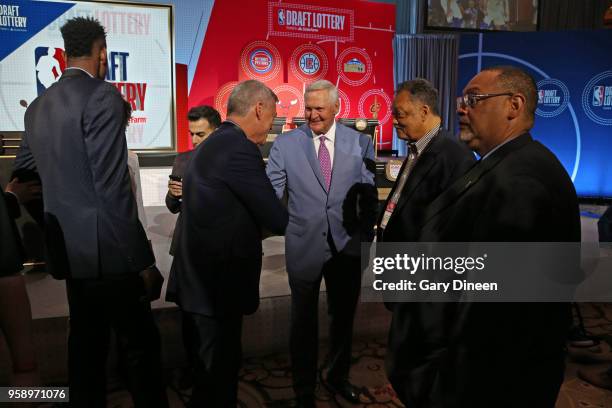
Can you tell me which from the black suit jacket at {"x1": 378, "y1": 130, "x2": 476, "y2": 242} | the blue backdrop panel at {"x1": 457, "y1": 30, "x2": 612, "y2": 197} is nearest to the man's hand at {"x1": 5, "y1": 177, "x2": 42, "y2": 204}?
the black suit jacket at {"x1": 378, "y1": 130, "x2": 476, "y2": 242}

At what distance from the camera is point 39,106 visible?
1561mm

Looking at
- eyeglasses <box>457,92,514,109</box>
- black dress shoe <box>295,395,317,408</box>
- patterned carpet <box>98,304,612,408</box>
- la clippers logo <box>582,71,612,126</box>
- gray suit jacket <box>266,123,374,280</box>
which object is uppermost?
la clippers logo <box>582,71,612,126</box>

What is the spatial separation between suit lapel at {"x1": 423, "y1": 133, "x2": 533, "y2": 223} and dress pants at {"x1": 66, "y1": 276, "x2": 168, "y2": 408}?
1096 mm

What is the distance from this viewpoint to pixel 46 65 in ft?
18.9

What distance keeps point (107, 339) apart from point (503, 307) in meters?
1.39

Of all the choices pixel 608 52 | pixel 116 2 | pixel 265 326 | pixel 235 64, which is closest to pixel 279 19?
pixel 235 64

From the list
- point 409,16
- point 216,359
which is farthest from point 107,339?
point 409,16

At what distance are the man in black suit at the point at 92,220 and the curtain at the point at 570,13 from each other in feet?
29.9

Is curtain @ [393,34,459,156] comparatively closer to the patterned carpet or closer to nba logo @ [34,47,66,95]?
nba logo @ [34,47,66,95]

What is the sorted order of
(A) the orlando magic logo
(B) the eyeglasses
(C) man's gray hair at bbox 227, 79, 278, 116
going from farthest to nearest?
1. (A) the orlando magic logo
2. (C) man's gray hair at bbox 227, 79, 278, 116
3. (B) the eyeglasses

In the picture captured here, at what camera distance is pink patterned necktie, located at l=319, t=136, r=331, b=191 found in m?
2.28

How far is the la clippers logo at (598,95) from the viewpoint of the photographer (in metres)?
6.96

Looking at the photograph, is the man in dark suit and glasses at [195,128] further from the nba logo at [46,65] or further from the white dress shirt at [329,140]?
the nba logo at [46,65]

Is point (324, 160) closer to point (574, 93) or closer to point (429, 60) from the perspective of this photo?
point (574, 93)
